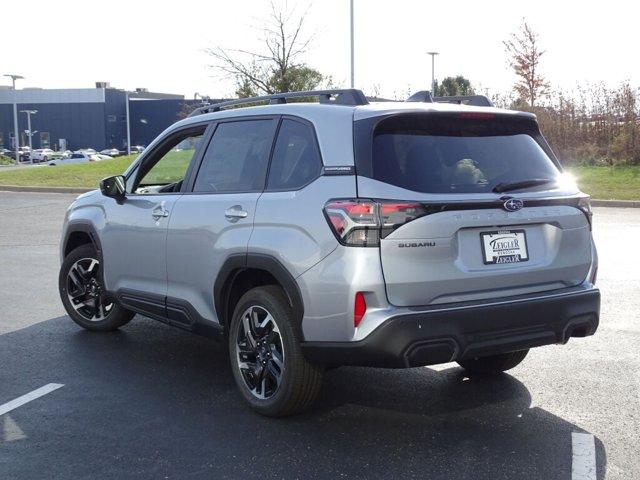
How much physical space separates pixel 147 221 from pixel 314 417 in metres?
1.97

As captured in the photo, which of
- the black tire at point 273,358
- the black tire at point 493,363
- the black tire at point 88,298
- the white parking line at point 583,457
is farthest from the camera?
the black tire at point 88,298

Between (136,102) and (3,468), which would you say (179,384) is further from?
(136,102)

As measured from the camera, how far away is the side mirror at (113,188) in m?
6.27

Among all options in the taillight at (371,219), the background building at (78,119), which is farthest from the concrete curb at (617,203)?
the background building at (78,119)

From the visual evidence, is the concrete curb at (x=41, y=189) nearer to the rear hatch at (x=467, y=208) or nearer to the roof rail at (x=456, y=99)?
the roof rail at (x=456, y=99)

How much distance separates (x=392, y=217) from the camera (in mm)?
4242

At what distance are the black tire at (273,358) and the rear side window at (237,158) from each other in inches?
27.6

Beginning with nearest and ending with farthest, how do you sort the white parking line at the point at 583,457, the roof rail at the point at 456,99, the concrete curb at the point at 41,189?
the white parking line at the point at 583,457
the roof rail at the point at 456,99
the concrete curb at the point at 41,189

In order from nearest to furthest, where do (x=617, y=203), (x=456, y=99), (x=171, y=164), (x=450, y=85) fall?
(x=456, y=99) < (x=171, y=164) < (x=617, y=203) < (x=450, y=85)

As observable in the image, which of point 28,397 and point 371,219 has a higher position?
point 371,219

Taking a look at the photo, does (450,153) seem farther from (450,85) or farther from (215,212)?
(450,85)

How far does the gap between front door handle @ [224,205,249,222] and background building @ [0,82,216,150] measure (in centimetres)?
9087

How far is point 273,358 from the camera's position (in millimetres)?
4844

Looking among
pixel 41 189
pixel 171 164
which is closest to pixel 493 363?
pixel 171 164
